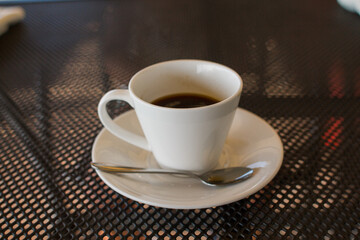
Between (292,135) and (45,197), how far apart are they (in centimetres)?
37

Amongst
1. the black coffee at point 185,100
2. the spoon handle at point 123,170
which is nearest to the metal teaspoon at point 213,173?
the spoon handle at point 123,170

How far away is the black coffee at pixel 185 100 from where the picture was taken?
48cm

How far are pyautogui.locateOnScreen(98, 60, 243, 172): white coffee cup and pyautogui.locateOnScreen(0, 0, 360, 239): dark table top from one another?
79 mm

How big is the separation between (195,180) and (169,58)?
368 millimetres

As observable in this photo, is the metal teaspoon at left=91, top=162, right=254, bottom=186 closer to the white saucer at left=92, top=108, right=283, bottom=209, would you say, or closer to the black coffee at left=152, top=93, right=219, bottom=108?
the white saucer at left=92, top=108, right=283, bottom=209

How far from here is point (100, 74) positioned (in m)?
0.67

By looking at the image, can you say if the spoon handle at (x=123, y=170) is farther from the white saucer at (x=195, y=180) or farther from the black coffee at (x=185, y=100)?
the black coffee at (x=185, y=100)

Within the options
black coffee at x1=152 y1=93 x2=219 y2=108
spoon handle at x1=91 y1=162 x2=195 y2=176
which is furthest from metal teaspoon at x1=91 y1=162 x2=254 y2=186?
black coffee at x1=152 y1=93 x2=219 y2=108

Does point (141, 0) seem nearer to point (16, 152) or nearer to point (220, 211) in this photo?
point (16, 152)

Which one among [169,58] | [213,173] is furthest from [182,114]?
[169,58]

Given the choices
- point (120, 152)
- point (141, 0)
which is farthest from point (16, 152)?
point (141, 0)

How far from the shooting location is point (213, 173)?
0.42m

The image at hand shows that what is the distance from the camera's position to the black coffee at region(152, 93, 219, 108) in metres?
0.48

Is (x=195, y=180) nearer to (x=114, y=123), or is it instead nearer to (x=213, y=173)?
(x=213, y=173)
